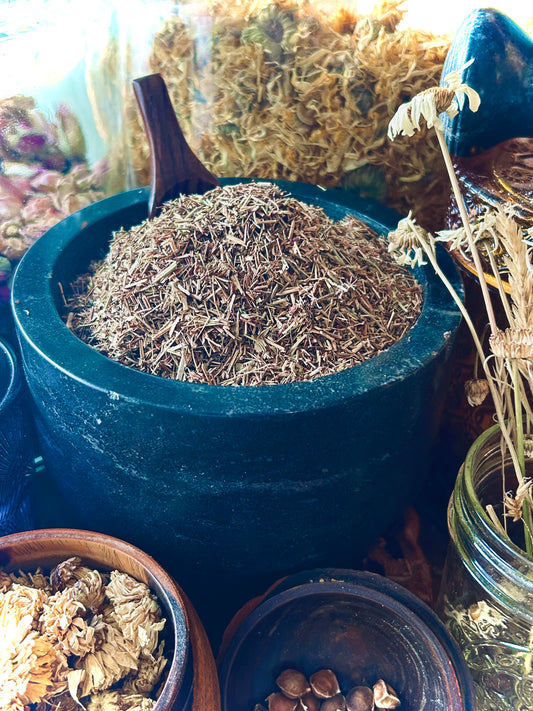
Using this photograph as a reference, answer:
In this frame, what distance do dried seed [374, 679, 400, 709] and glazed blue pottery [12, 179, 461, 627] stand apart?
8.7 inches

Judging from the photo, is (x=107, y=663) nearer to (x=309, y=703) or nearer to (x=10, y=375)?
(x=309, y=703)

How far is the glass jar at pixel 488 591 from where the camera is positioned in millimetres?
925

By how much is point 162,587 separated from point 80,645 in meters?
0.15

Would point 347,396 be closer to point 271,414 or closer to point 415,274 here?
point 271,414

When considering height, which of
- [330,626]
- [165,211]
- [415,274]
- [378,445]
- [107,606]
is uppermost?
[165,211]

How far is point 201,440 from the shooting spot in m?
0.96

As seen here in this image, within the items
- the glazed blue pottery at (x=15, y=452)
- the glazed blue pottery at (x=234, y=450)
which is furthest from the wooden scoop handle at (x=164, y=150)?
the glazed blue pottery at (x=15, y=452)

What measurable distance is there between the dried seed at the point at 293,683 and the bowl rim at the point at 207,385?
0.49 metres

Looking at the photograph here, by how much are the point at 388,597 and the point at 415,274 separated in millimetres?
645

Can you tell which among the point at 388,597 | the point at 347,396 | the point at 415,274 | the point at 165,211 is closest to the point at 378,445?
the point at 347,396

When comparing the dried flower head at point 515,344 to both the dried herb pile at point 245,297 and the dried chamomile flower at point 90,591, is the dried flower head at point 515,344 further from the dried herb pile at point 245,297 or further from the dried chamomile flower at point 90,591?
the dried chamomile flower at point 90,591

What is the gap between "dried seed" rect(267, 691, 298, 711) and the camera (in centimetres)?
103

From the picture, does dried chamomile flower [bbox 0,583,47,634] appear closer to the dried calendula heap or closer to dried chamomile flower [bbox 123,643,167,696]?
the dried calendula heap

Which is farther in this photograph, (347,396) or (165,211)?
(165,211)
